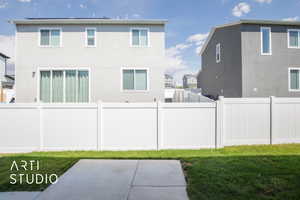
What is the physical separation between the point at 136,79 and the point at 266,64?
8652 mm

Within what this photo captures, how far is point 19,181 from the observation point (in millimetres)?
3336

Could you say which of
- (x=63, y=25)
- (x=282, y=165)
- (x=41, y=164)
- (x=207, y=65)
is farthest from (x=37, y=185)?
(x=207, y=65)

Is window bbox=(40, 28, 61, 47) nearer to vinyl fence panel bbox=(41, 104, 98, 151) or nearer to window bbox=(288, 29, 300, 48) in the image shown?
vinyl fence panel bbox=(41, 104, 98, 151)

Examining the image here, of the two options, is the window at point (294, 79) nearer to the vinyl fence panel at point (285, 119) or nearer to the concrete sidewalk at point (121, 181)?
the vinyl fence panel at point (285, 119)

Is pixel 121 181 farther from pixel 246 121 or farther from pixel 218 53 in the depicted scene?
pixel 218 53

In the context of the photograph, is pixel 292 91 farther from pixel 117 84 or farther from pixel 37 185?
pixel 37 185

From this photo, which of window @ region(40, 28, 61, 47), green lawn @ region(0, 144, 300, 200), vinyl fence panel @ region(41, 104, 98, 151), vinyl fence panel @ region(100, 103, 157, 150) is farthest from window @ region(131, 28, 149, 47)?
green lawn @ region(0, 144, 300, 200)

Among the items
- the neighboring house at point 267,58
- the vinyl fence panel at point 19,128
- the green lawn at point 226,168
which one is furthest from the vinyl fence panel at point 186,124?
the neighboring house at point 267,58

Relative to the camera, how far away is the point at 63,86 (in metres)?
10.0

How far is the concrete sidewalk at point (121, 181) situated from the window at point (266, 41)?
1109cm

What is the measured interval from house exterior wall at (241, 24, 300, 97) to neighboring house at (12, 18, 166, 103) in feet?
18.8

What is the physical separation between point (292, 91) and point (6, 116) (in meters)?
15.1

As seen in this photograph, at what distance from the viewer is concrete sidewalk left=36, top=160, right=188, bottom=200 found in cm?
282

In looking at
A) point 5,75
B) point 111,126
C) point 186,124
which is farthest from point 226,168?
point 5,75
